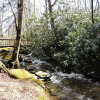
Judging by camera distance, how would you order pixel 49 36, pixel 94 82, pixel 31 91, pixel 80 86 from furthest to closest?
pixel 49 36 → pixel 94 82 → pixel 80 86 → pixel 31 91

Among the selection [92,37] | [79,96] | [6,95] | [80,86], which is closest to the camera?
[6,95]

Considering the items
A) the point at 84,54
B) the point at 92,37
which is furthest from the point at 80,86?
the point at 92,37

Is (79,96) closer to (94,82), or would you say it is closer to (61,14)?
(94,82)

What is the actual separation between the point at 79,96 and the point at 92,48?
110 inches

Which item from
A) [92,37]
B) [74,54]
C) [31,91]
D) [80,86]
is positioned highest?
[92,37]

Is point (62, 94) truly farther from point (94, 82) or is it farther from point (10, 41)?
point (10, 41)

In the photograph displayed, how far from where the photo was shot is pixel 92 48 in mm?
6668

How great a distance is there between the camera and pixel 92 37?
24.3 ft

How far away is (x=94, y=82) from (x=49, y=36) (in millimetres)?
6047

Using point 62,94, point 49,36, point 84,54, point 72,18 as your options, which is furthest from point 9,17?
point 62,94

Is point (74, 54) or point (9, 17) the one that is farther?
point (9, 17)

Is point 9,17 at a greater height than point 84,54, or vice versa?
point 9,17

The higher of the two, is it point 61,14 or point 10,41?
point 61,14

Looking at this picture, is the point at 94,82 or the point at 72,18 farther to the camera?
the point at 72,18
